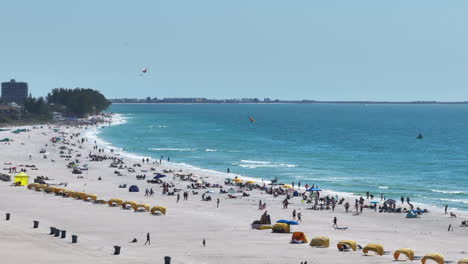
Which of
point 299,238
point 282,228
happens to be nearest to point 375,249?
point 299,238

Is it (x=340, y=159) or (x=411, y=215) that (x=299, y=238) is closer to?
(x=411, y=215)

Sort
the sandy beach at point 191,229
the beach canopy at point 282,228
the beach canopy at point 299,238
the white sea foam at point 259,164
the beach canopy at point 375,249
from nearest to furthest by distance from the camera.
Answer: the sandy beach at point 191,229 < the beach canopy at point 375,249 < the beach canopy at point 299,238 < the beach canopy at point 282,228 < the white sea foam at point 259,164

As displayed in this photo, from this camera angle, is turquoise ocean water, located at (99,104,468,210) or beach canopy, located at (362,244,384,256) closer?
beach canopy, located at (362,244,384,256)

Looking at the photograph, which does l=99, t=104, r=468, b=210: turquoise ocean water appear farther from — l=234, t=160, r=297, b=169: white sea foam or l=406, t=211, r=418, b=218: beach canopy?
l=406, t=211, r=418, b=218: beach canopy

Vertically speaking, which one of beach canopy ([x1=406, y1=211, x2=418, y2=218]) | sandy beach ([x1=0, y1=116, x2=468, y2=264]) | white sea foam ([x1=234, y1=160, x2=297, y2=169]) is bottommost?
sandy beach ([x1=0, y1=116, x2=468, y2=264])

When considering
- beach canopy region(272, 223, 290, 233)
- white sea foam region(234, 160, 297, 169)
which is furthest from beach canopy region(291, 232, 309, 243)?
white sea foam region(234, 160, 297, 169)

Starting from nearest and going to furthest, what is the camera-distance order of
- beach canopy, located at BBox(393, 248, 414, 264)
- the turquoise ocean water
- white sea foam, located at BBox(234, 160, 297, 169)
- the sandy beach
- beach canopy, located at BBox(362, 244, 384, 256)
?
beach canopy, located at BBox(393, 248, 414, 264), the sandy beach, beach canopy, located at BBox(362, 244, 384, 256), the turquoise ocean water, white sea foam, located at BBox(234, 160, 297, 169)

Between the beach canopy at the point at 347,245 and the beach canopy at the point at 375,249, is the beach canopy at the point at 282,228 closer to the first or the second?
the beach canopy at the point at 347,245

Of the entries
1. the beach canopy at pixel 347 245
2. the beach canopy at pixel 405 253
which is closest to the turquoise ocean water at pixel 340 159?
the beach canopy at pixel 347 245

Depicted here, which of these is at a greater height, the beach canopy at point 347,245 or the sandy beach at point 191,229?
the beach canopy at point 347,245
